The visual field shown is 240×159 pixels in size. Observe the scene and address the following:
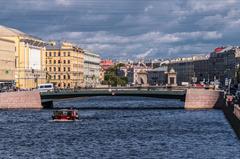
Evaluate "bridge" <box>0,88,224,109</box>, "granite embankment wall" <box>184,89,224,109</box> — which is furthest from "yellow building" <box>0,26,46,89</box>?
"granite embankment wall" <box>184,89,224,109</box>

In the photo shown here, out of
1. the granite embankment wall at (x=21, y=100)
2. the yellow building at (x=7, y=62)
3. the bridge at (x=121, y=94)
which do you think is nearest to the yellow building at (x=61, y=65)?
the yellow building at (x=7, y=62)

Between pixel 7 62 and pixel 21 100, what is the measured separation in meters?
49.9

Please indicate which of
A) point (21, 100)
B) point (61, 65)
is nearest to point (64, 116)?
point (21, 100)

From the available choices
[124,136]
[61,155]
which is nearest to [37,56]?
[124,136]

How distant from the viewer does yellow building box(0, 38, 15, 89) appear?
139625 millimetres

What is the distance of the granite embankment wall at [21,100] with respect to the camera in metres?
93.1

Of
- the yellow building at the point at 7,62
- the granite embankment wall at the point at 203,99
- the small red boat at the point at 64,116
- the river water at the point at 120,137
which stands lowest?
the river water at the point at 120,137

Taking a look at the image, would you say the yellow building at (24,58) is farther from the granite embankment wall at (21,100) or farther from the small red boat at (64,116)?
the small red boat at (64,116)

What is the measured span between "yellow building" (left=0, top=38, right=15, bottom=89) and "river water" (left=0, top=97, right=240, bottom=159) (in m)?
60.6

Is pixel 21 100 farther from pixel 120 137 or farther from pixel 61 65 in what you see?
pixel 61 65

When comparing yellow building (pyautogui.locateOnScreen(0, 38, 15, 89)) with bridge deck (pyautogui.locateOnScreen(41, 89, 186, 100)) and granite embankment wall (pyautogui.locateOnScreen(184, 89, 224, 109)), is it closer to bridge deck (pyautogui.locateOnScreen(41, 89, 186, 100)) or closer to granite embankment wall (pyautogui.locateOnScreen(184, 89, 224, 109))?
bridge deck (pyautogui.locateOnScreen(41, 89, 186, 100))

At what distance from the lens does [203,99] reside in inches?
3627

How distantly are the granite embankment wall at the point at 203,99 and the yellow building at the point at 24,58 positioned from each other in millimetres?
58857

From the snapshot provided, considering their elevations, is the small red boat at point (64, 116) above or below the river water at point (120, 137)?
above
